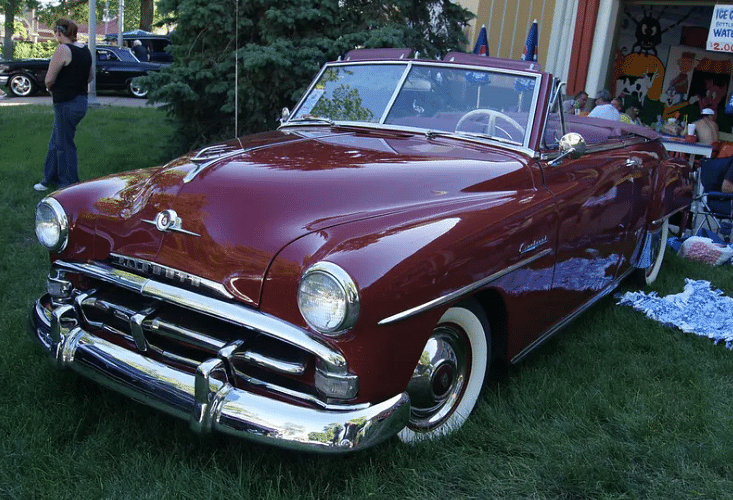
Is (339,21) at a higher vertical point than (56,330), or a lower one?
higher

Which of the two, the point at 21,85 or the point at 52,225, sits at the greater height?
the point at 52,225

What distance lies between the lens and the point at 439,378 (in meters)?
2.59

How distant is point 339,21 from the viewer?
7453 millimetres

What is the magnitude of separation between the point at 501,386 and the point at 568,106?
609cm

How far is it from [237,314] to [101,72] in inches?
650

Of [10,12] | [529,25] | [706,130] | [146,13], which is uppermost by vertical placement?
[146,13]

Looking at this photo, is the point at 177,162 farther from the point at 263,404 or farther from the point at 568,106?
the point at 568,106

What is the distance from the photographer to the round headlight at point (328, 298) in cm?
210

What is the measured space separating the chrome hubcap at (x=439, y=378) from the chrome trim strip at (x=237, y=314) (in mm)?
446

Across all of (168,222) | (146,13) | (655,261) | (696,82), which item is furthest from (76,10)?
(168,222)

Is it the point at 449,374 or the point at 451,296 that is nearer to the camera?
the point at 451,296

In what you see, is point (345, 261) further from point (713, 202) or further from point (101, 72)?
point (101, 72)

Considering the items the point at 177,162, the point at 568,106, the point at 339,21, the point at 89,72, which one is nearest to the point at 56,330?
the point at 177,162

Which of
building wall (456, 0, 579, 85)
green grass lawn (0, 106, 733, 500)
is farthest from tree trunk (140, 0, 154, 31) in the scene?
green grass lawn (0, 106, 733, 500)
